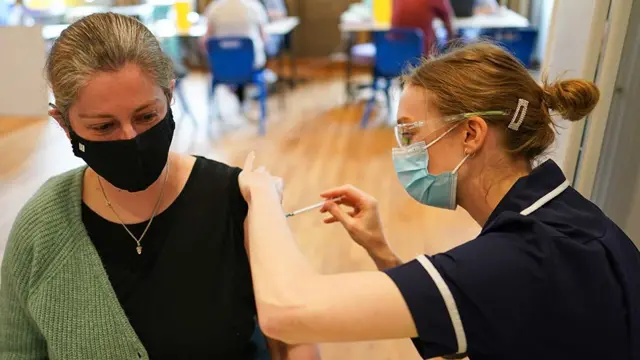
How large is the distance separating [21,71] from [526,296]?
5045 mm

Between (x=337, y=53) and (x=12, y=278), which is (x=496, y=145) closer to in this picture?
(x=12, y=278)

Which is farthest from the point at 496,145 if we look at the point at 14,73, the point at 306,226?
the point at 14,73

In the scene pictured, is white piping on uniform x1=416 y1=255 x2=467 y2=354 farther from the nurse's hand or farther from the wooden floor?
the wooden floor

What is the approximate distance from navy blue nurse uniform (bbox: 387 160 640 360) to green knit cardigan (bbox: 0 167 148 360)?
0.62 m

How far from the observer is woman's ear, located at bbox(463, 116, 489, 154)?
3.46 feet

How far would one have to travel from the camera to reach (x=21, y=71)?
15.9ft

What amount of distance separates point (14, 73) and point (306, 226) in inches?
130

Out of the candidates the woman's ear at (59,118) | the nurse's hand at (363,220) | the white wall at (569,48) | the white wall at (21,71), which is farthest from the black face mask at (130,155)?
the white wall at (21,71)

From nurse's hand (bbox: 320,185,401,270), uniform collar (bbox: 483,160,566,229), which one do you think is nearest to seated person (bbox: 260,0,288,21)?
nurse's hand (bbox: 320,185,401,270)

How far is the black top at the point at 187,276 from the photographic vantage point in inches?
46.1

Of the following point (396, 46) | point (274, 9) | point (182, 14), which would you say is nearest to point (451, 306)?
point (396, 46)

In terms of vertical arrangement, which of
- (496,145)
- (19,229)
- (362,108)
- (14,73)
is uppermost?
(496,145)

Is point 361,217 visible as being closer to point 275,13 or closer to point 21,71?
point 21,71

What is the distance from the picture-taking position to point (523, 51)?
14.5ft
